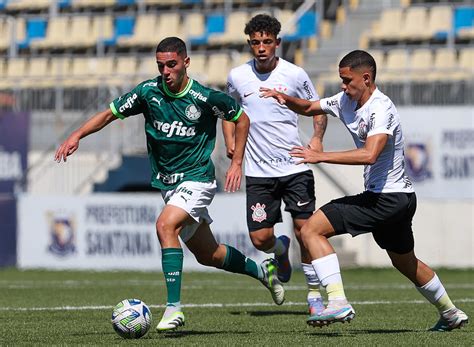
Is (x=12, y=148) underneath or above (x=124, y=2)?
underneath

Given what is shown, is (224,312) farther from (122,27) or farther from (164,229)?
(122,27)

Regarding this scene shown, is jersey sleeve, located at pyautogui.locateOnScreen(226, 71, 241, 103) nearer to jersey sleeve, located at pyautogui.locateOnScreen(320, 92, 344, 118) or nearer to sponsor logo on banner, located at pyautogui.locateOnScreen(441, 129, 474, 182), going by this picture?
jersey sleeve, located at pyautogui.locateOnScreen(320, 92, 344, 118)

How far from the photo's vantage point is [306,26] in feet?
80.3

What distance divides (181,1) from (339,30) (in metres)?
4.30

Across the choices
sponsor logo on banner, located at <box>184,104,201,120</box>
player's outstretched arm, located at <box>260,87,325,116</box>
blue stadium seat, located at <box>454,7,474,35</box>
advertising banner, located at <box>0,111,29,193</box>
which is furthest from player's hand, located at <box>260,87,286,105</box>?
blue stadium seat, located at <box>454,7,474,35</box>

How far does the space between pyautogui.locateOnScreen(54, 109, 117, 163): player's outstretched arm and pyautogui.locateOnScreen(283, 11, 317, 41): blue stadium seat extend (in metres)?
15.1

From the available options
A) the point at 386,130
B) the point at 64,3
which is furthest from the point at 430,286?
the point at 64,3

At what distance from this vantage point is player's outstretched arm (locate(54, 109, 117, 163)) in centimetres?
907

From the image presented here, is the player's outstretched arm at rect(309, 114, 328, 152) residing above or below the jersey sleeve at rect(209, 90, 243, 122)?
below

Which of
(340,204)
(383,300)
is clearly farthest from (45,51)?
(340,204)

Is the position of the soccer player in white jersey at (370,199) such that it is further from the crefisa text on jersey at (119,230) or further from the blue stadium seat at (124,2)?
the blue stadium seat at (124,2)

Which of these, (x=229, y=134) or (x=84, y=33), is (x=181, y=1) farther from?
(x=229, y=134)

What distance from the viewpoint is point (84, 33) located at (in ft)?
92.2

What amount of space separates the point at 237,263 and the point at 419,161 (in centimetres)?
976
